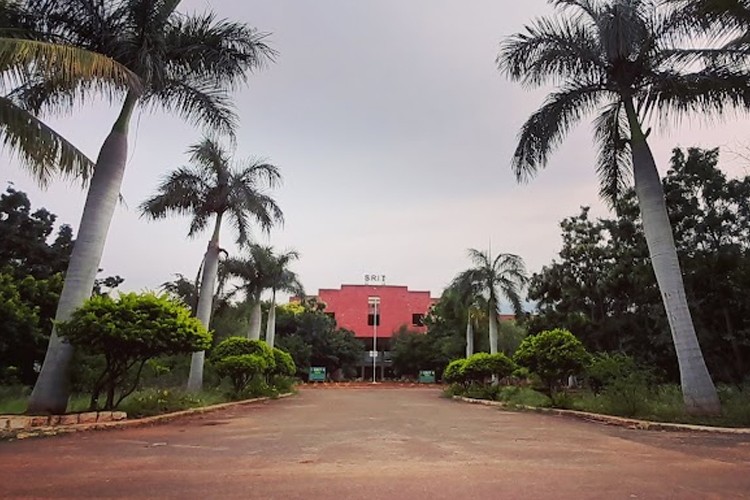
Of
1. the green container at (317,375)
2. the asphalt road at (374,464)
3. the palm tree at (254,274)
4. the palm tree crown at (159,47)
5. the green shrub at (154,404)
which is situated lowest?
the asphalt road at (374,464)

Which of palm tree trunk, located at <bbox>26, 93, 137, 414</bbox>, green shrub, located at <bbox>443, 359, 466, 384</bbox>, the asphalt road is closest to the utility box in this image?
green shrub, located at <bbox>443, 359, 466, 384</bbox>

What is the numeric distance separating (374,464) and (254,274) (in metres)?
21.1

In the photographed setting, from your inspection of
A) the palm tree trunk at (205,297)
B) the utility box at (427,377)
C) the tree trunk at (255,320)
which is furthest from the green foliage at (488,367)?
the utility box at (427,377)

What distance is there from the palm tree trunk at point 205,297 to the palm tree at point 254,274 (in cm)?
609

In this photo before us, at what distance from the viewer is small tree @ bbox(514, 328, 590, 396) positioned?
14.8 m

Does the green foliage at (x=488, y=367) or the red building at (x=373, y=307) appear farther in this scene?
the red building at (x=373, y=307)

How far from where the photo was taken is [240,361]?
18906 mm

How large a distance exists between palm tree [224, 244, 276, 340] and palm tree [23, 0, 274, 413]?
14.1 metres

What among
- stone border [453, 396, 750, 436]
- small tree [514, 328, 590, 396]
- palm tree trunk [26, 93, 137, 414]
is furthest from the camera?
small tree [514, 328, 590, 396]

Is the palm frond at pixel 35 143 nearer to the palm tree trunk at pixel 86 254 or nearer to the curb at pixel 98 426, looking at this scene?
the palm tree trunk at pixel 86 254

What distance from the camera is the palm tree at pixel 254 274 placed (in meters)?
26.2

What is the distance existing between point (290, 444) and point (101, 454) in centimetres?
250

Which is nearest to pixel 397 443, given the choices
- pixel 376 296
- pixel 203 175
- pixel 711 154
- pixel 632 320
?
pixel 203 175

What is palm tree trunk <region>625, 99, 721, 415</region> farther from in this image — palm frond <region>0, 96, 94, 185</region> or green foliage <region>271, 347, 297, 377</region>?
green foliage <region>271, 347, 297, 377</region>
